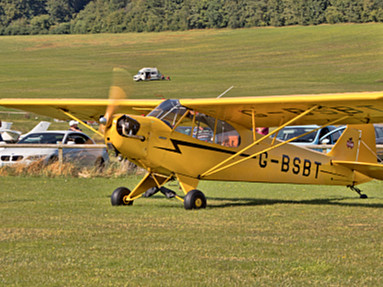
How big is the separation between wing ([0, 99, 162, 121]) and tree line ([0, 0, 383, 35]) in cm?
11234

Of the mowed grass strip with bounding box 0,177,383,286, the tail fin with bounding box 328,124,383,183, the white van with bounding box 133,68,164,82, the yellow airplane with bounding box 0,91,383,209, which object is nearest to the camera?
the mowed grass strip with bounding box 0,177,383,286

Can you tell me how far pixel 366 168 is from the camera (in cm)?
1530

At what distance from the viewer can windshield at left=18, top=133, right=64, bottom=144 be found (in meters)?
22.7

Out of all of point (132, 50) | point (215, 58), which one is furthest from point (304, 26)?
point (132, 50)

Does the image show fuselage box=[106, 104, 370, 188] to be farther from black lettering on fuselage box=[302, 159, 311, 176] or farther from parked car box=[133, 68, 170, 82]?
parked car box=[133, 68, 170, 82]

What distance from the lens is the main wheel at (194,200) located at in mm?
12844

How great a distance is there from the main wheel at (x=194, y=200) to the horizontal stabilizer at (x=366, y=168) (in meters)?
3.83

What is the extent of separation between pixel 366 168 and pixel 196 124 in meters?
4.16

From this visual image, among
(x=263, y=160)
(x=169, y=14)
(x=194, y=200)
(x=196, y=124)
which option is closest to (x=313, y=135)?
(x=263, y=160)

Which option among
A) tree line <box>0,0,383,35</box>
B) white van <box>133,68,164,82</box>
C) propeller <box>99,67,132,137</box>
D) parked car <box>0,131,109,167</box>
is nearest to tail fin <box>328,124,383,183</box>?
propeller <box>99,67,132,137</box>

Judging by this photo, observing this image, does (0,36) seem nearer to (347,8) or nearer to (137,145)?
(347,8)

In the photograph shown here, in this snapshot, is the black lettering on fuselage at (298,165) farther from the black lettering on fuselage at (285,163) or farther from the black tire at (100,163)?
the black tire at (100,163)

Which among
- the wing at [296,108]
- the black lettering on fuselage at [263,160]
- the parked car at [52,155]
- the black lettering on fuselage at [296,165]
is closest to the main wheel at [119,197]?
the wing at [296,108]

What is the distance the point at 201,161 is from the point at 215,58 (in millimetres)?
97862
